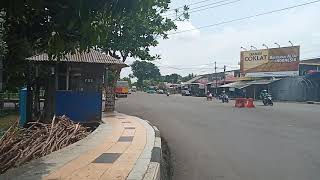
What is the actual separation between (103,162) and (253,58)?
56282mm

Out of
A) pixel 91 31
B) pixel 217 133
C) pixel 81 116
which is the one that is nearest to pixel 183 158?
pixel 217 133

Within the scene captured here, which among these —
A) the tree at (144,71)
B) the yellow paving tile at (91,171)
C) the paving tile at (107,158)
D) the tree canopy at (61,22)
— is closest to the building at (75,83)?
the paving tile at (107,158)

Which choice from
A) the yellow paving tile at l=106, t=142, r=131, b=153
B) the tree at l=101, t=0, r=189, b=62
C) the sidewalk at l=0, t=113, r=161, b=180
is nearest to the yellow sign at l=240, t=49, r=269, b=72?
the tree at l=101, t=0, r=189, b=62

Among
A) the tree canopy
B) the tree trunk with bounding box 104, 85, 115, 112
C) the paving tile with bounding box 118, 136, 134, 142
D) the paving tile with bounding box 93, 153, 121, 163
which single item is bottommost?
the paving tile with bounding box 118, 136, 134, 142

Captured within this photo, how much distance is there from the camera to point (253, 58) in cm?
6216

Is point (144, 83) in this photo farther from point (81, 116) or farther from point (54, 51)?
point (54, 51)

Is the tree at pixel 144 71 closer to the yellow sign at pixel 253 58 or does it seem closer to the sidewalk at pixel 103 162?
the yellow sign at pixel 253 58

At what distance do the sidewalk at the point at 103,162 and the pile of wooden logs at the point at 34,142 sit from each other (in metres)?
0.62

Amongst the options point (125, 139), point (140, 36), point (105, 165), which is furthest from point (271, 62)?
point (105, 165)

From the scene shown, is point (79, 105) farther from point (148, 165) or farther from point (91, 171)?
point (91, 171)

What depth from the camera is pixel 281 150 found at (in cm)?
1087

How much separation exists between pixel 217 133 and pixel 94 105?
215 inches

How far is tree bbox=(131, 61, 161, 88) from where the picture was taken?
421ft

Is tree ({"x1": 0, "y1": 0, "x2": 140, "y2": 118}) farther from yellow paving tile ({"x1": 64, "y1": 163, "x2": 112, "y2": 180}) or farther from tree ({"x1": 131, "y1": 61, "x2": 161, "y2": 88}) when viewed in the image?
tree ({"x1": 131, "y1": 61, "x2": 161, "y2": 88})
